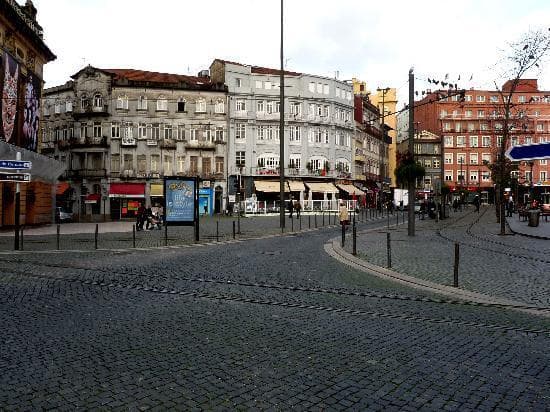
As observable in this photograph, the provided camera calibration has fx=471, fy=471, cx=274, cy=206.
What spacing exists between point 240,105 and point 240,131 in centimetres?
310

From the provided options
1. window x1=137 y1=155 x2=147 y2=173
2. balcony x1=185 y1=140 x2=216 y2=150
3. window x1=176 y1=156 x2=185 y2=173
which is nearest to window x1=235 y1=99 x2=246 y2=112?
balcony x1=185 y1=140 x2=216 y2=150

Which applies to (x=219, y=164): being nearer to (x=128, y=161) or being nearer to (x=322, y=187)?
(x=128, y=161)

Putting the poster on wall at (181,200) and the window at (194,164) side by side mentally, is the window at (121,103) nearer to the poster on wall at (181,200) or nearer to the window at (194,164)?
the window at (194,164)

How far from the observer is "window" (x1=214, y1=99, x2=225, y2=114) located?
181 feet

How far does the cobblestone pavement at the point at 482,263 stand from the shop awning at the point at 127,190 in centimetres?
3914

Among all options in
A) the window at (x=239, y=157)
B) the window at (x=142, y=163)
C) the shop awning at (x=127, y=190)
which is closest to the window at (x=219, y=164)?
the window at (x=239, y=157)

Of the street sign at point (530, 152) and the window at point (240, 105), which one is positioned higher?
the window at point (240, 105)

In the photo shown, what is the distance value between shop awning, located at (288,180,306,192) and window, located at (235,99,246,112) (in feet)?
33.7

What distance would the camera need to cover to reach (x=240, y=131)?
5594cm

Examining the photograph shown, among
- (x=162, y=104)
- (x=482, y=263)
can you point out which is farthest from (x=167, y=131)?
(x=482, y=263)

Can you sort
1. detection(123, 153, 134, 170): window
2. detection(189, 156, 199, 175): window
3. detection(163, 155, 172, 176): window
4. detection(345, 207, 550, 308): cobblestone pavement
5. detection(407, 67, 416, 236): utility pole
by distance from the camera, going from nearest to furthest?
1. detection(345, 207, 550, 308): cobblestone pavement
2. detection(407, 67, 416, 236): utility pole
3. detection(123, 153, 134, 170): window
4. detection(163, 155, 172, 176): window
5. detection(189, 156, 199, 175): window

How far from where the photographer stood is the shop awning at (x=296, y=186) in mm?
55350

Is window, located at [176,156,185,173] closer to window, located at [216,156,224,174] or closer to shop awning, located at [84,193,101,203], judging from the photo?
window, located at [216,156,224,174]

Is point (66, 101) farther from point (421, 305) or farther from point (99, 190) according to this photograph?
point (421, 305)
